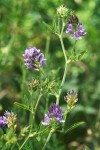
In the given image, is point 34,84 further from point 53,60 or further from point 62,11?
point 53,60

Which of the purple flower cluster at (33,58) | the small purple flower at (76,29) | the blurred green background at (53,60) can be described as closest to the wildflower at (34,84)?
the purple flower cluster at (33,58)

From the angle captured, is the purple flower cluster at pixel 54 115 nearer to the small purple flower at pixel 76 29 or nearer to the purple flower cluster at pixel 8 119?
the purple flower cluster at pixel 8 119

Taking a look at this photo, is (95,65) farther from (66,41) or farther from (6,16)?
(6,16)

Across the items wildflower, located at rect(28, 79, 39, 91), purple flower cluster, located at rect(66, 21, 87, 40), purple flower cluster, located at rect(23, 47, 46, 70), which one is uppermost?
purple flower cluster, located at rect(66, 21, 87, 40)

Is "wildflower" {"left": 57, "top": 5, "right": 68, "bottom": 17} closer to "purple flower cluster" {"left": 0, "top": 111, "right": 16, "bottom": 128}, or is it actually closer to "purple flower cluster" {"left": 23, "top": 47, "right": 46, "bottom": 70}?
"purple flower cluster" {"left": 23, "top": 47, "right": 46, "bottom": 70}

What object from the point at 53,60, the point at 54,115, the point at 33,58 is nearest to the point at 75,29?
the point at 33,58

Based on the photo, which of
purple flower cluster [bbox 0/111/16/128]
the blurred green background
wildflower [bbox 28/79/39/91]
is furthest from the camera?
the blurred green background

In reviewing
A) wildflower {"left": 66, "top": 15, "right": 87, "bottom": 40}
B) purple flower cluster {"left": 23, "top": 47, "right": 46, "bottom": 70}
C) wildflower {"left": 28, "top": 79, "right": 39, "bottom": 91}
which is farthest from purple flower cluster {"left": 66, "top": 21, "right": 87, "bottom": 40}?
wildflower {"left": 28, "top": 79, "right": 39, "bottom": 91}
